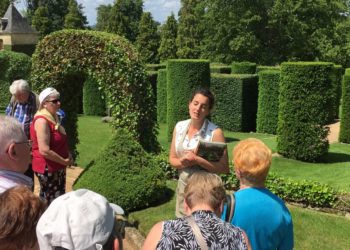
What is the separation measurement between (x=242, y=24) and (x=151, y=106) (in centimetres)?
3302

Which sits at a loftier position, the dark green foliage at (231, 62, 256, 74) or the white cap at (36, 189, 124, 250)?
the dark green foliage at (231, 62, 256, 74)

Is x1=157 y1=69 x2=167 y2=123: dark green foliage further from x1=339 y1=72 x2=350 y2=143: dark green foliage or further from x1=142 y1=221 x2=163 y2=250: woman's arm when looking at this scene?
x1=142 y1=221 x2=163 y2=250: woman's arm

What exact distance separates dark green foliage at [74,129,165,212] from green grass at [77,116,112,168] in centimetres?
554

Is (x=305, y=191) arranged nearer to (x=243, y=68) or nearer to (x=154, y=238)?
(x=154, y=238)

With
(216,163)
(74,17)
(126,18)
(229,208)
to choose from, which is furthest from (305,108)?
(74,17)

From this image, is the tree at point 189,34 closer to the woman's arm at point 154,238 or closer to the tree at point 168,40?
the tree at point 168,40

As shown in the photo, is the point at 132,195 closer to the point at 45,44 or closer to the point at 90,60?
the point at 90,60

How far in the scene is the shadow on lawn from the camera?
542 inches

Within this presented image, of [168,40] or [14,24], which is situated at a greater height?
[14,24]

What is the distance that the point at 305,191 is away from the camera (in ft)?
26.7

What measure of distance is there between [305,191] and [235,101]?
11860 millimetres

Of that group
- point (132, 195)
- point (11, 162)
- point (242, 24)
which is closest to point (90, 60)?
point (132, 195)

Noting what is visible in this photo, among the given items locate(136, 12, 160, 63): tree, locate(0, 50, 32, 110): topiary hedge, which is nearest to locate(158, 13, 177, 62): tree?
locate(136, 12, 160, 63): tree

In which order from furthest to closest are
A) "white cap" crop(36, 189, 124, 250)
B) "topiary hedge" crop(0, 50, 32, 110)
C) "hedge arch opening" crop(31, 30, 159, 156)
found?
"topiary hedge" crop(0, 50, 32, 110), "hedge arch opening" crop(31, 30, 159, 156), "white cap" crop(36, 189, 124, 250)
